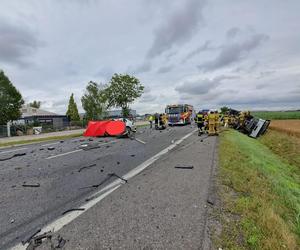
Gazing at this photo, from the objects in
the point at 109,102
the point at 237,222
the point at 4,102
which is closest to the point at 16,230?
the point at 237,222

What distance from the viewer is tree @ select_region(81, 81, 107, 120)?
154 ft

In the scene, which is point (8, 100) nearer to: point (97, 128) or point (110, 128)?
point (97, 128)

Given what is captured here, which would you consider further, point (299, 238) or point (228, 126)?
point (228, 126)

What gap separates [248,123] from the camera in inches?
930

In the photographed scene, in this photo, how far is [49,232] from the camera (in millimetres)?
3156

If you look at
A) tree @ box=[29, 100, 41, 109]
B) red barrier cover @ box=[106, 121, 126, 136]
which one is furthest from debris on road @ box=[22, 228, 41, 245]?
tree @ box=[29, 100, 41, 109]

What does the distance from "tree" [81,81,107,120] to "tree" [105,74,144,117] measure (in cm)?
182

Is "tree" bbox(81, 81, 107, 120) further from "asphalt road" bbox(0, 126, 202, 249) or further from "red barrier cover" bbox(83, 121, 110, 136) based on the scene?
"asphalt road" bbox(0, 126, 202, 249)

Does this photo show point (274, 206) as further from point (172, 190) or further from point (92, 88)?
point (92, 88)

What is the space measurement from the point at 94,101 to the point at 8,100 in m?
15.6

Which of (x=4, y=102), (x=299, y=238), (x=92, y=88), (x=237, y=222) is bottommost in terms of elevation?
(x=299, y=238)

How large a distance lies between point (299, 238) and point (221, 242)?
5.25ft

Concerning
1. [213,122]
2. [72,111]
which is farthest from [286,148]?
[72,111]

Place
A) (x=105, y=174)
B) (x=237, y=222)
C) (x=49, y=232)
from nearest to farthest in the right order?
(x=49, y=232) → (x=237, y=222) → (x=105, y=174)
